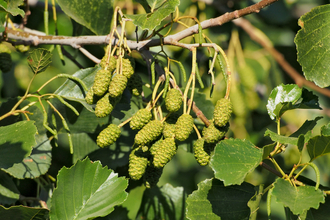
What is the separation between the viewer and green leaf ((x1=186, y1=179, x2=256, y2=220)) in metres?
0.85

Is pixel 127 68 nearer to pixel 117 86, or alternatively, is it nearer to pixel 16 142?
pixel 117 86

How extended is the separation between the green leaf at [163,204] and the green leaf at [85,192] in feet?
1.52

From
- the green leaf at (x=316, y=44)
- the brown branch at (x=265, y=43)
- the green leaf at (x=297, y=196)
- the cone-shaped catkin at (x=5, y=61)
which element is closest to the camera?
the green leaf at (x=297, y=196)

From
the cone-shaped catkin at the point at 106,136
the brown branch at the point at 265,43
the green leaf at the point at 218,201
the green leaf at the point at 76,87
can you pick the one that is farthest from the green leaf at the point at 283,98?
the brown branch at the point at 265,43

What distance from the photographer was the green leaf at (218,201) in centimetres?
85

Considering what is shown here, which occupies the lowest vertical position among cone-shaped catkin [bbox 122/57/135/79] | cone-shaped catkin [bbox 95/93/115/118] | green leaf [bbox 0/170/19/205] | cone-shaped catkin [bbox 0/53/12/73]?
green leaf [bbox 0/170/19/205]

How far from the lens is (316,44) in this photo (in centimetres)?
89

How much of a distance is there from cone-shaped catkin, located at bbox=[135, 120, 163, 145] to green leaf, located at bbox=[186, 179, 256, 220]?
20 cm

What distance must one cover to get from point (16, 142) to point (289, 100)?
31.3 inches

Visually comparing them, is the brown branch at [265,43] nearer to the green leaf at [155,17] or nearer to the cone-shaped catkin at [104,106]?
the green leaf at [155,17]

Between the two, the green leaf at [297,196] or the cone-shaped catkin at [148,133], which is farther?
A: the cone-shaped catkin at [148,133]

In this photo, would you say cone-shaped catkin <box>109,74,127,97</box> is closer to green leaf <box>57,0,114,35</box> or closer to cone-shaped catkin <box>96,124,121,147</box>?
cone-shaped catkin <box>96,124,121,147</box>

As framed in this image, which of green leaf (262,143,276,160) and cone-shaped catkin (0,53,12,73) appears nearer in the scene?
green leaf (262,143,276,160)

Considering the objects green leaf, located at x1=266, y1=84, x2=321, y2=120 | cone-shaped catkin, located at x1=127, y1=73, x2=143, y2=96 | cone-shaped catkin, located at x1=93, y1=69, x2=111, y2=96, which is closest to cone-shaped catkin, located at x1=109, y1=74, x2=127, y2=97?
cone-shaped catkin, located at x1=93, y1=69, x2=111, y2=96
